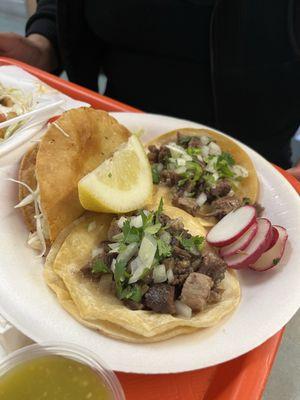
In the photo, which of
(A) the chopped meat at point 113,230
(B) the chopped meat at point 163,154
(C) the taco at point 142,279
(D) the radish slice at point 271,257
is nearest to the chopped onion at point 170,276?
(C) the taco at point 142,279

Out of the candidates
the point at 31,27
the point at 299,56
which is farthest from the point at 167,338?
the point at 31,27

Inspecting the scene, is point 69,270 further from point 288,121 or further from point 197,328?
point 288,121

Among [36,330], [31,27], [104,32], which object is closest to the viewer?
[36,330]

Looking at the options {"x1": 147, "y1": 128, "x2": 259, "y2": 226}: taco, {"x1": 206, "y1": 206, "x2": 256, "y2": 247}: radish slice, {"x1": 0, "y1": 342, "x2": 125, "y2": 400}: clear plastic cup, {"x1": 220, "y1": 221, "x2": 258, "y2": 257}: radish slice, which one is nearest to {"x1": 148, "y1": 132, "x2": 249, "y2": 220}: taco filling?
{"x1": 147, "y1": 128, "x2": 259, "y2": 226}: taco

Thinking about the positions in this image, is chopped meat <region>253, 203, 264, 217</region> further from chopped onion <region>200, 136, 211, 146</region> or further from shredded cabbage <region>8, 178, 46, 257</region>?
shredded cabbage <region>8, 178, 46, 257</region>

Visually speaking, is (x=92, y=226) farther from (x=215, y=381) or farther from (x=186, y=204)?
(x=215, y=381)

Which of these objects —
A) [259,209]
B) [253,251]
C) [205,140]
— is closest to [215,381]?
[253,251]
